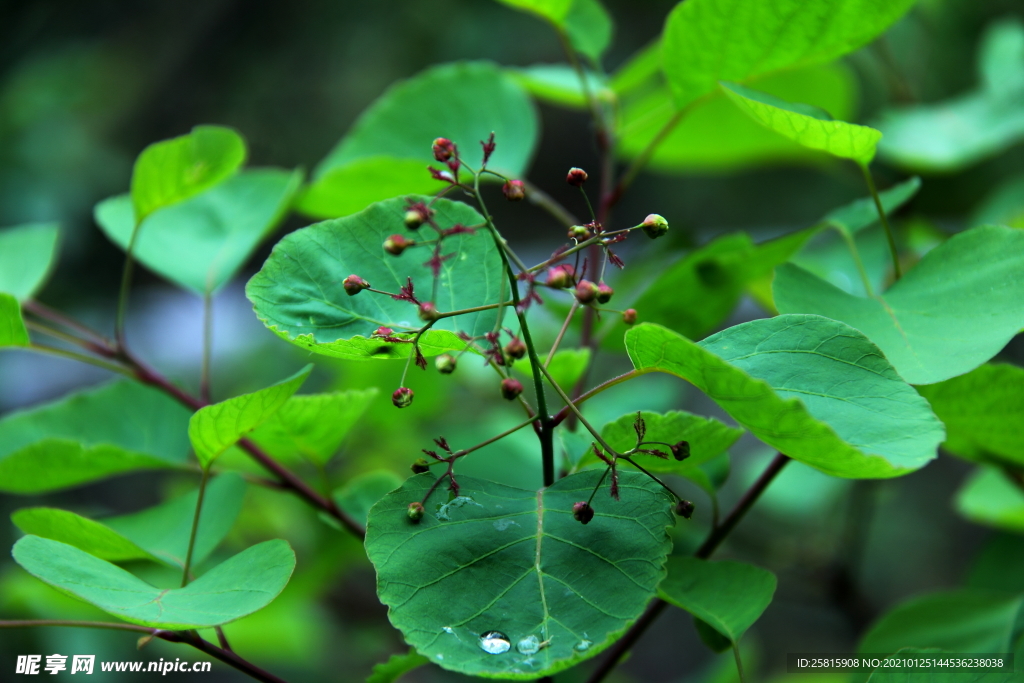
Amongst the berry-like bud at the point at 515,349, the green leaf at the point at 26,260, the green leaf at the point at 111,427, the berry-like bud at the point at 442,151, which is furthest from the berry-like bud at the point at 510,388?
the green leaf at the point at 26,260

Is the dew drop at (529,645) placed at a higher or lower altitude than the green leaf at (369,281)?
lower

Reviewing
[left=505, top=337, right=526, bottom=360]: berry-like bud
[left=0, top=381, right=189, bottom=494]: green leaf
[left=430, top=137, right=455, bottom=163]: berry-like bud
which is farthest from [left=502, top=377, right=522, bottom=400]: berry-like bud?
[left=0, top=381, right=189, bottom=494]: green leaf

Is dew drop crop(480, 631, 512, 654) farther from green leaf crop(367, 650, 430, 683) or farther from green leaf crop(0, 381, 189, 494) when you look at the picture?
green leaf crop(0, 381, 189, 494)

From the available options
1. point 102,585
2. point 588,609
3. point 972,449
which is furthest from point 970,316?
point 102,585

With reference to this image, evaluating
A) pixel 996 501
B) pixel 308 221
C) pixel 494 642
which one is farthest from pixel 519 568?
pixel 308 221

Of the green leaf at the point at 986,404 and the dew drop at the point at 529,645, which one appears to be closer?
the dew drop at the point at 529,645

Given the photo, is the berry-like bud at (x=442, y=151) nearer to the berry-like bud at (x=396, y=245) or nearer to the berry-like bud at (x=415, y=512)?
the berry-like bud at (x=396, y=245)

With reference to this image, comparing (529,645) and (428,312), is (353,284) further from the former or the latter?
(529,645)

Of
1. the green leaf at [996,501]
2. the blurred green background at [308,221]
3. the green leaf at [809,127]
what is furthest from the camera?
the blurred green background at [308,221]
